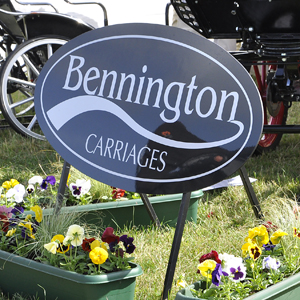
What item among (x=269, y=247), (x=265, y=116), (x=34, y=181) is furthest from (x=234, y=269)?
(x=265, y=116)

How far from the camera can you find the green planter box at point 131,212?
2078mm

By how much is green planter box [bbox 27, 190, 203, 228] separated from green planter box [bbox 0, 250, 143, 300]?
498 mm

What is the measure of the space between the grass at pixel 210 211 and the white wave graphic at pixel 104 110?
1.66 feet

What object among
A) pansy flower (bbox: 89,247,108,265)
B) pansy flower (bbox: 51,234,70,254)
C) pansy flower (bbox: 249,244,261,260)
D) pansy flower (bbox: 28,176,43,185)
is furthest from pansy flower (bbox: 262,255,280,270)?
pansy flower (bbox: 28,176,43,185)

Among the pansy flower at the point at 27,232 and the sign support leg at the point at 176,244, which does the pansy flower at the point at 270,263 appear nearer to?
the sign support leg at the point at 176,244

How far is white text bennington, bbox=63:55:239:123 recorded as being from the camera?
1.29m

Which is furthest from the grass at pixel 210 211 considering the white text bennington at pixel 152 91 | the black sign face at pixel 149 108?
the white text bennington at pixel 152 91

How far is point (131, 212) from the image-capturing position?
216 cm

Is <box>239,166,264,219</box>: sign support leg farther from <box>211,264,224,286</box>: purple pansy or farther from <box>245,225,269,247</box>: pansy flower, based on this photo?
<box>211,264,224,286</box>: purple pansy

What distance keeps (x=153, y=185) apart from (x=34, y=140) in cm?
257

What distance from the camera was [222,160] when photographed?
1.29 metres

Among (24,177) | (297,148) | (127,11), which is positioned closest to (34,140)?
(24,177)

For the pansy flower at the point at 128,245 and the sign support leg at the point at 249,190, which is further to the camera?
the sign support leg at the point at 249,190

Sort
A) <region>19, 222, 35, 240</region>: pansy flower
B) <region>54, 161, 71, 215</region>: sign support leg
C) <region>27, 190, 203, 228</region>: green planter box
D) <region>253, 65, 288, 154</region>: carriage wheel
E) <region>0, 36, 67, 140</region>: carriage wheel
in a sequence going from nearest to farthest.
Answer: <region>19, 222, 35, 240</region>: pansy flower < <region>54, 161, 71, 215</region>: sign support leg < <region>27, 190, 203, 228</region>: green planter box < <region>253, 65, 288, 154</region>: carriage wheel < <region>0, 36, 67, 140</region>: carriage wheel
